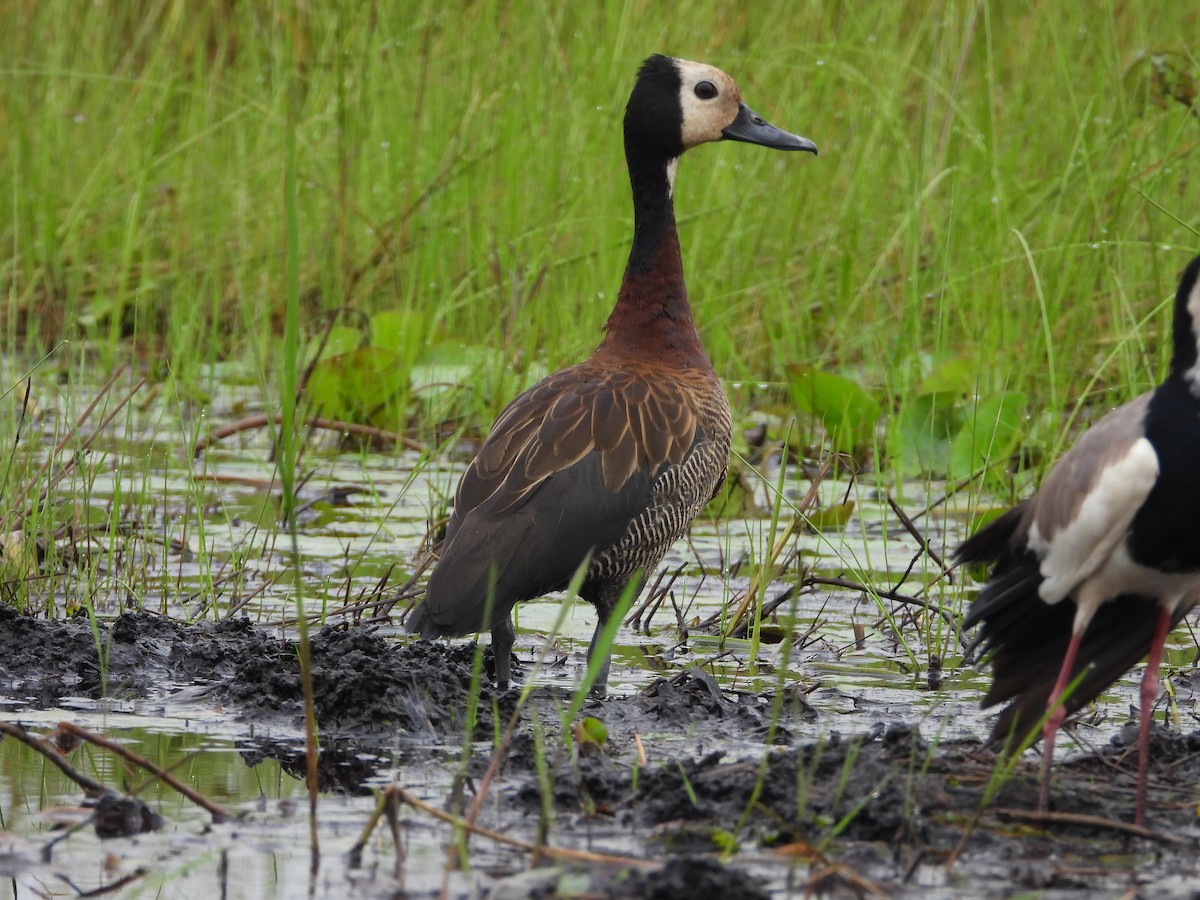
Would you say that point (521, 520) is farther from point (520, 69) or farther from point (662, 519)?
point (520, 69)

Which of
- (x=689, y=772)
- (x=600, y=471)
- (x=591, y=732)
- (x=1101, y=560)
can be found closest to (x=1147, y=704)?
(x=1101, y=560)

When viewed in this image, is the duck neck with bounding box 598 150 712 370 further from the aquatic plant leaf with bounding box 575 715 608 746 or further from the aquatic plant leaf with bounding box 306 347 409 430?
the aquatic plant leaf with bounding box 306 347 409 430

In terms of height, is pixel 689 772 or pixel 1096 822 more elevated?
pixel 1096 822

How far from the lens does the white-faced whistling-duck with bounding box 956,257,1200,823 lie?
139 inches

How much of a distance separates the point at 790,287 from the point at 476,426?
1894mm

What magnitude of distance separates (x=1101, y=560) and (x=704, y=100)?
2.76 meters

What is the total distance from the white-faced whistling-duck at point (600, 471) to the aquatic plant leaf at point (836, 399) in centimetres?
122

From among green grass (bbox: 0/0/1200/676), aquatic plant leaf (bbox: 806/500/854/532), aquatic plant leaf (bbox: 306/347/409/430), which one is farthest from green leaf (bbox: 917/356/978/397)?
aquatic plant leaf (bbox: 306/347/409/430)

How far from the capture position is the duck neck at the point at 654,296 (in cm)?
560

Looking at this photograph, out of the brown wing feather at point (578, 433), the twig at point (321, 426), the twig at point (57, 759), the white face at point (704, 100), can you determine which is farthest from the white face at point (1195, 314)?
the twig at point (321, 426)

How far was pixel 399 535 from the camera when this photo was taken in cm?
632

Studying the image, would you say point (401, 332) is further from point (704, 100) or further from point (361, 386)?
point (704, 100)

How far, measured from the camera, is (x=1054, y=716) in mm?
3766

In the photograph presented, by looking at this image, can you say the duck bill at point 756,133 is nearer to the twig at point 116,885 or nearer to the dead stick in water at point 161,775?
the dead stick in water at point 161,775
